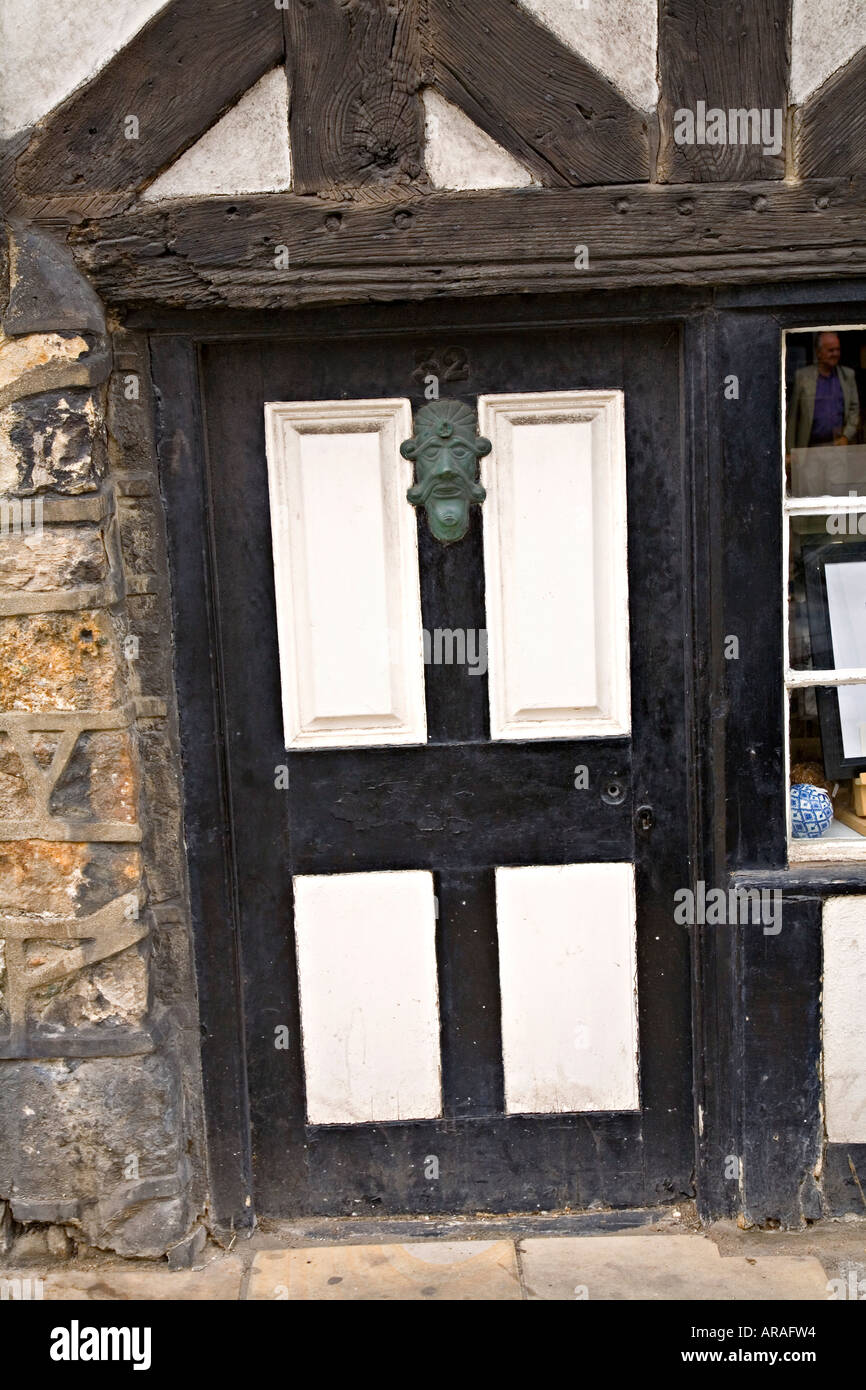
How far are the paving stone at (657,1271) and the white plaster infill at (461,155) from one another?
2.67m

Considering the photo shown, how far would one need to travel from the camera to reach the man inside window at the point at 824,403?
2.96 m

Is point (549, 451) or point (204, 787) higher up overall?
point (549, 451)

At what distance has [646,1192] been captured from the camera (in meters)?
3.13

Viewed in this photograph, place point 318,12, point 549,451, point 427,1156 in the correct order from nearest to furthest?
1. point 318,12
2. point 549,451
3. point 427,1156

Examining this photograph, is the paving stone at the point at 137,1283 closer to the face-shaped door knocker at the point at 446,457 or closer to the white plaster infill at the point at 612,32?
the face-shaped door knocker at the point at 446,457

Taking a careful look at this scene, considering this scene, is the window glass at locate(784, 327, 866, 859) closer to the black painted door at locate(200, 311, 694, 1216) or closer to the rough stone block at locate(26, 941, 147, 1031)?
the black painted door at locate(200, 311, 694, 1216)


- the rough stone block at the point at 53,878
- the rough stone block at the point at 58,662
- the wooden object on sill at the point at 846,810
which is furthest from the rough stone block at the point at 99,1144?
the wooden object on sill at the point at 846,810

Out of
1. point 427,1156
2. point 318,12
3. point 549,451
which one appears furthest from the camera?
point 427,1156

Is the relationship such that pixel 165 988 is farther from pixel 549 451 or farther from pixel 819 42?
pixel 819 42

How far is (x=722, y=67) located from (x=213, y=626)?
1803mm

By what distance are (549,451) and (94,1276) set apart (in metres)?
2.40

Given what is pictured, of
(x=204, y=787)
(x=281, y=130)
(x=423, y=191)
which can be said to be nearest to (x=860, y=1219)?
(x=204, y=787)

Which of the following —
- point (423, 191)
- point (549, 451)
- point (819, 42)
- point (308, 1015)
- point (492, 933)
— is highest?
point (819, 42)

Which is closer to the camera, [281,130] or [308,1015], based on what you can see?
[281,130]
